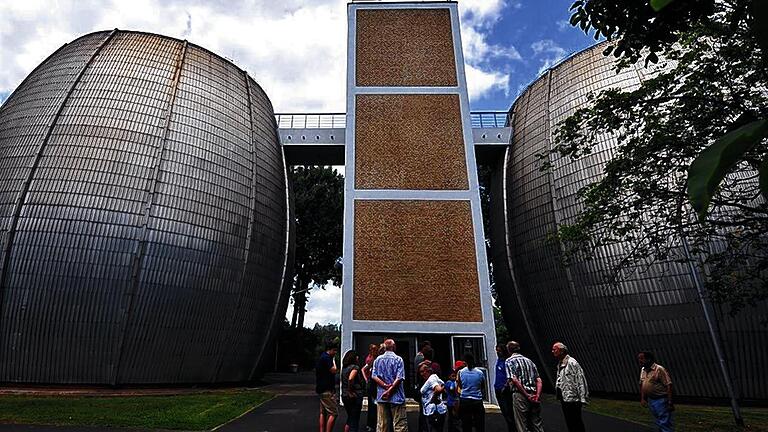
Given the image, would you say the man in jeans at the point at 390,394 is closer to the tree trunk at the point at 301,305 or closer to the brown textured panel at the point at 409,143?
the brown textured panel at the point at 409,143

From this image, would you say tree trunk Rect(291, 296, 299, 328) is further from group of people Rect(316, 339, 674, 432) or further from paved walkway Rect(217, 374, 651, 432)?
group of people Rect(316, 339, 674, 432)

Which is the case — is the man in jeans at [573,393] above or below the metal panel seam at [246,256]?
below

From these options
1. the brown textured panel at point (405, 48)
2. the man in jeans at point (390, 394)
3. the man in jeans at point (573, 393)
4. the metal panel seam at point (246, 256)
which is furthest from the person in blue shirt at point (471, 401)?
the brown textured panel at point (405, 48)

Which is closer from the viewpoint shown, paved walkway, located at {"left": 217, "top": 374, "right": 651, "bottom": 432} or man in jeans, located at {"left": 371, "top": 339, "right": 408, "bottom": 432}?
man in jeans, located at {"left": 371, "top": 339, "right": 408, "bottom": 432}

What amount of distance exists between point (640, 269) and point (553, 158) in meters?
5.46

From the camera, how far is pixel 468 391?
818cm

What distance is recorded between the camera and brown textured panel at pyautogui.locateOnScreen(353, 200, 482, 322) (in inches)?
640

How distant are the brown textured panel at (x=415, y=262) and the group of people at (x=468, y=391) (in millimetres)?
7164

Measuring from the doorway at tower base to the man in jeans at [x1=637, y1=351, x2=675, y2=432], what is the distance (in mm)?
7683

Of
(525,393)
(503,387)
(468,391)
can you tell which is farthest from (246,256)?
(525,393)

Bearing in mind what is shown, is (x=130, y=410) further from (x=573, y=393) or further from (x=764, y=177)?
(x=764, y=177)

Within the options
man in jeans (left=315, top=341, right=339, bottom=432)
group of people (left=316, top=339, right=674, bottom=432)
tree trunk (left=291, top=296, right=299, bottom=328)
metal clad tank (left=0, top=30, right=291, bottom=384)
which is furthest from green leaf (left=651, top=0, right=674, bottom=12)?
tree trunk (left=291, top=296, right=299, bottom=328)

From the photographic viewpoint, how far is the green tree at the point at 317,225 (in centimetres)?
3353

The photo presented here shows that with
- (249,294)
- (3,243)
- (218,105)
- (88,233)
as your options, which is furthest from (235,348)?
(218,105)
